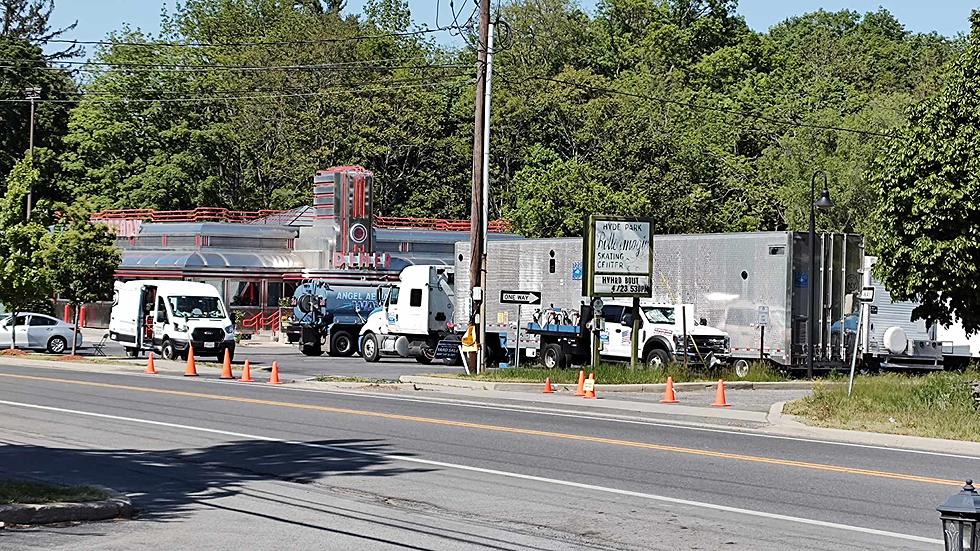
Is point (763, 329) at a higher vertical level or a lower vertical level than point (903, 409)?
higher

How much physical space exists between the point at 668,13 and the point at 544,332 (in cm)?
6414

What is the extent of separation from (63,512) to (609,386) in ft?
61.7

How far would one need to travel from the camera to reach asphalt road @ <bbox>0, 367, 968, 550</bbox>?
11.6 m

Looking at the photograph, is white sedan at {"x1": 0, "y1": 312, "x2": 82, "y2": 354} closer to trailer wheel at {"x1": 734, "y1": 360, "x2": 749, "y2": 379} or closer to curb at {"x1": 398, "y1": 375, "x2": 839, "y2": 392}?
curb at {"x1": 398, "y1": 375, "x2": 839, "y2": 392}

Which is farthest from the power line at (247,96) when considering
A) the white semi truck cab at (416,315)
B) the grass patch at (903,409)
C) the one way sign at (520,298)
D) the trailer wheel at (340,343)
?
the grass patch at (903,409)

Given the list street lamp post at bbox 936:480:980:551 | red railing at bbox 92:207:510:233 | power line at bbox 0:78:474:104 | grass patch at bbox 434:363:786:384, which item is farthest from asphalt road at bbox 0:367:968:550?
power line at bbox 0:78:474:104

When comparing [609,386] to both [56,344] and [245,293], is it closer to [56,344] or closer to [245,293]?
[56,344]

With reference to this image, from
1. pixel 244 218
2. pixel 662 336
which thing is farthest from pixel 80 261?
pixel 244 218

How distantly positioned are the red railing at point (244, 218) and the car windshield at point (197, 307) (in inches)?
1082

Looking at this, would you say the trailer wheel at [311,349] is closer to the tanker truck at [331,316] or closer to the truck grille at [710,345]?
the tanker truck at [331,316]

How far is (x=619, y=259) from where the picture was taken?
31.8 metres

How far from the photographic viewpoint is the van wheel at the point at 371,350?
147 ft

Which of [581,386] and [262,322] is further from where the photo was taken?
[262,322]

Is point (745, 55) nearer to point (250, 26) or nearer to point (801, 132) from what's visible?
point (801, 132)
